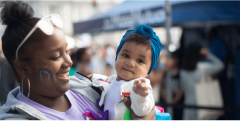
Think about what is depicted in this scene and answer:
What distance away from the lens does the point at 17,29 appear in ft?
4.78

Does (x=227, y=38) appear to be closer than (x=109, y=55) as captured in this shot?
Yes

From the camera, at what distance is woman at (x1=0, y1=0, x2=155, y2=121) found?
1430mm

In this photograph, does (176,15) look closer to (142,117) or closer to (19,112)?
(142,117)

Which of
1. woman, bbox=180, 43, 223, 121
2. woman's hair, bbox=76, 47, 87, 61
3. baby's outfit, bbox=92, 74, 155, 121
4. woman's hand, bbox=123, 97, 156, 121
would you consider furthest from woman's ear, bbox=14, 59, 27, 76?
woman's hair, bbox=76, 47, 87, 61

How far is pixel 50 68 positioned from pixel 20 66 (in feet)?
0.61

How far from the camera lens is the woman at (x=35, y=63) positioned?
143 cm

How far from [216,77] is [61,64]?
13.3 ft

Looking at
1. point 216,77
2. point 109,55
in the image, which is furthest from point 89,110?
point 109,55

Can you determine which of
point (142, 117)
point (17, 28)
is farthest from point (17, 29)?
point (142, 117)

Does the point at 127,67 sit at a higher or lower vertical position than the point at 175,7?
lower

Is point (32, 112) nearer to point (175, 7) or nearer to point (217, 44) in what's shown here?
point (175, 7)

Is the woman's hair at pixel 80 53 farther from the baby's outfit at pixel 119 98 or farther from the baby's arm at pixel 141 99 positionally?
the baby's arm at pixel 141 99

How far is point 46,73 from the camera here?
1477mm

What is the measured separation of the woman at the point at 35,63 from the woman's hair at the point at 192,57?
3501mm
